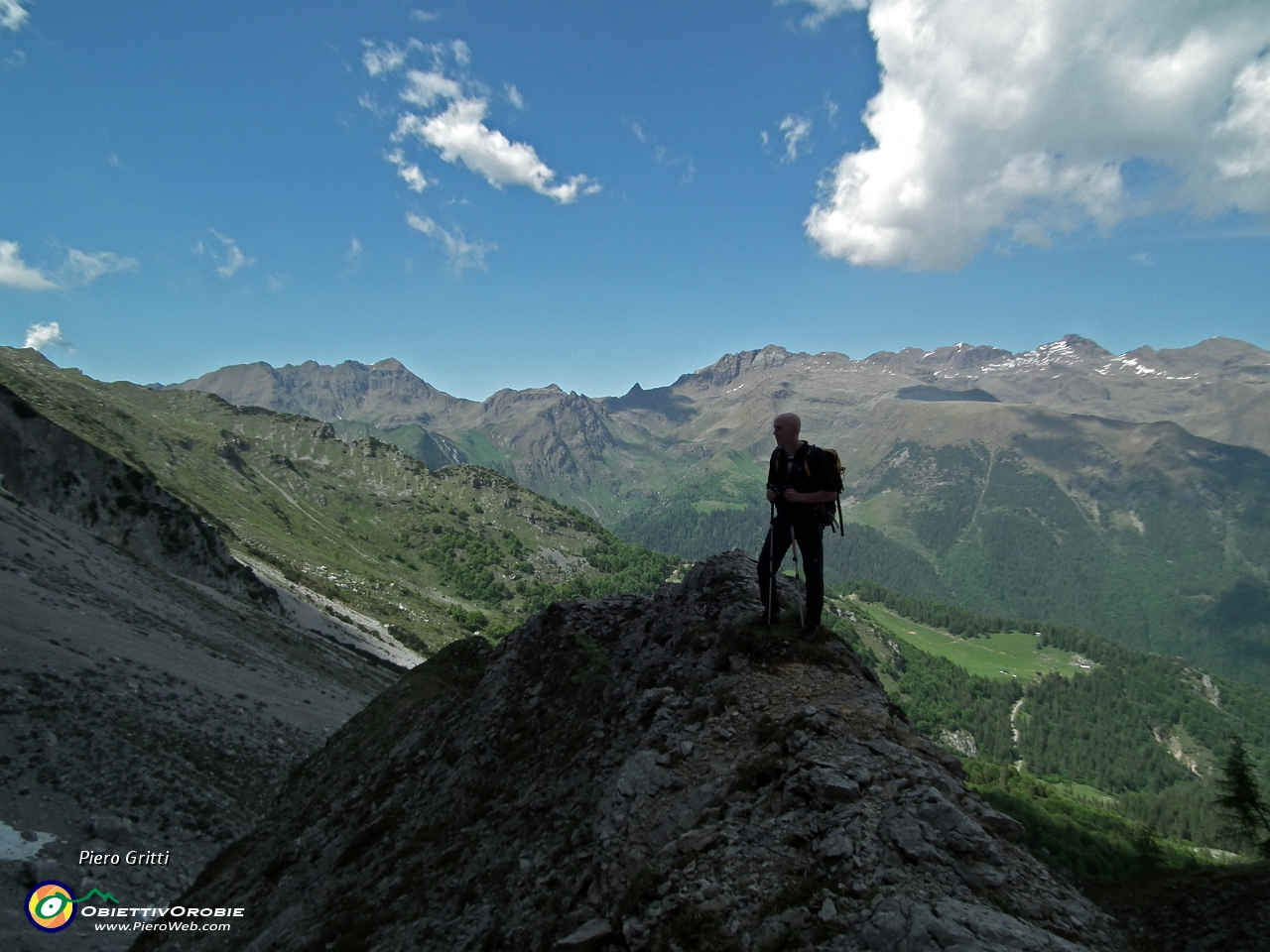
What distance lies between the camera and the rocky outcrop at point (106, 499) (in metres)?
77.0

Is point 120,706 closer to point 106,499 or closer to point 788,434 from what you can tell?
point 788,434

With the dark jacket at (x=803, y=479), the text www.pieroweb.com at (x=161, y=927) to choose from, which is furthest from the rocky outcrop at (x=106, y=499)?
the dark jacket at (x=803, y=479)

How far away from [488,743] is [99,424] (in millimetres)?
217510

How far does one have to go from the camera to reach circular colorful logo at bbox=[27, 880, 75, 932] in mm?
18844

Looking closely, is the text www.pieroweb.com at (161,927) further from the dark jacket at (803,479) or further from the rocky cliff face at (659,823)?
the dark jacket at (803,479)

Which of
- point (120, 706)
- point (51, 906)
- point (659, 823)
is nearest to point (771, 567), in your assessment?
point (659, 823)

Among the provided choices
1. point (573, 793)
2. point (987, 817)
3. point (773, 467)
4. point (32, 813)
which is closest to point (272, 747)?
point (32, 813)

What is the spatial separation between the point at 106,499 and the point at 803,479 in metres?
104

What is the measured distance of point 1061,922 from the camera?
6.75 meters

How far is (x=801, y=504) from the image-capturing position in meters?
12.7

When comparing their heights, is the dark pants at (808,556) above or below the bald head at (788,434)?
below

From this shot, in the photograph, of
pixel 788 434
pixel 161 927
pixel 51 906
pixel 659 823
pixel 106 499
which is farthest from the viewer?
pixel 106 499

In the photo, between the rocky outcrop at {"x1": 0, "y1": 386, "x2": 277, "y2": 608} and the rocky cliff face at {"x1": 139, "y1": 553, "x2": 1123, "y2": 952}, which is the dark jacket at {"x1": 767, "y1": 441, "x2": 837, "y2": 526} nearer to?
the rocky cliff face at {"x1": 139, "y1": 553, "x2": 1123, "y2": 952}

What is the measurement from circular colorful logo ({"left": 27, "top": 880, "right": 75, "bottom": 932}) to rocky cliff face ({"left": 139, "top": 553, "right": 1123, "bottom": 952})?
320 cm
